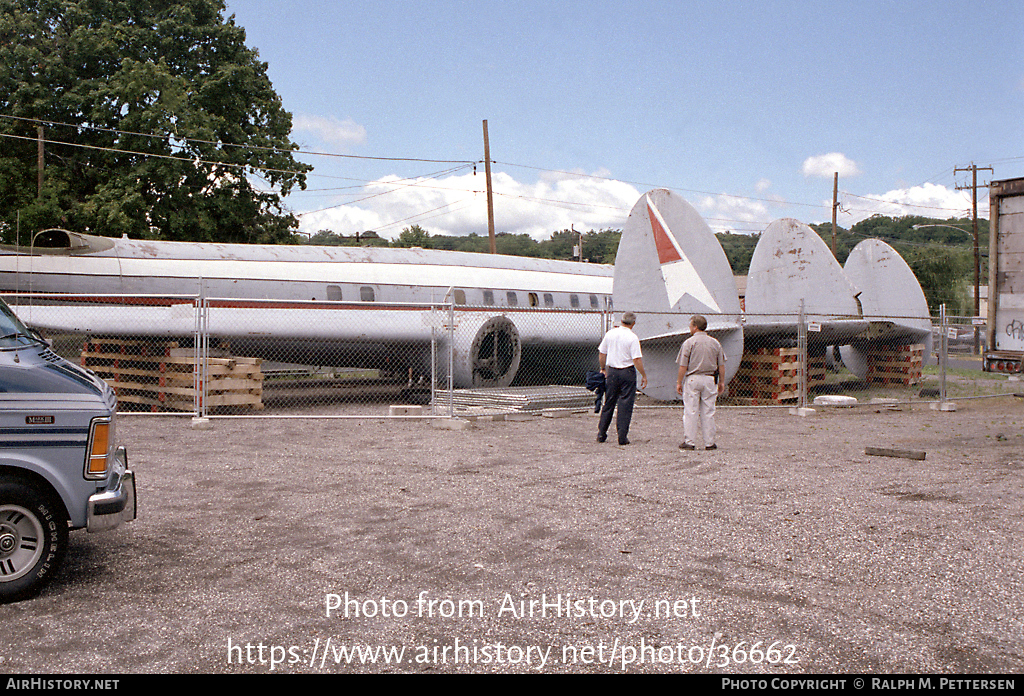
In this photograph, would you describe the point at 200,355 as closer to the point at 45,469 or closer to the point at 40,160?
the point at 45,469

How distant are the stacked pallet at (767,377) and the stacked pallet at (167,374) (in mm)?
10355

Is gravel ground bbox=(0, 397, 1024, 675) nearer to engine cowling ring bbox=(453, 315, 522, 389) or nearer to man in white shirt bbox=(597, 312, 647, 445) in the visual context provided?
man in white shirt bbox=(597, 312, 647, 445)

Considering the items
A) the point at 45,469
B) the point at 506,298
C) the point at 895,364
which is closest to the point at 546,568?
the point at 45,469

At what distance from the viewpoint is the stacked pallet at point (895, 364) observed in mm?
21438

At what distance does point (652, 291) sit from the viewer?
1614cm

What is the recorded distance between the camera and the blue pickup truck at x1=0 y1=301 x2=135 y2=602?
468 cm

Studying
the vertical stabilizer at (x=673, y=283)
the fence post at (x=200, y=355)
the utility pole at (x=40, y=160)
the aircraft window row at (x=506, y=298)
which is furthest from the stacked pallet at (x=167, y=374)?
the utility pole at (x=40, y=160)

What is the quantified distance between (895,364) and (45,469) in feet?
70.9

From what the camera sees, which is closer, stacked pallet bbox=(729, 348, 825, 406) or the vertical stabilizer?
the vertical stabilizer

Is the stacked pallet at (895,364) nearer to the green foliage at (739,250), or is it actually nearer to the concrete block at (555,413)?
the concrete block at (555,413)

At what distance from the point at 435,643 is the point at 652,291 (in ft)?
41.9

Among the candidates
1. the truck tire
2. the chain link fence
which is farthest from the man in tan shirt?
the truck tire

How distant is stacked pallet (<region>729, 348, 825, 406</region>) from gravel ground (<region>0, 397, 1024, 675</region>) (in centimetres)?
693

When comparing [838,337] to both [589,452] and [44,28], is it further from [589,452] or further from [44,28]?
[44,28]
